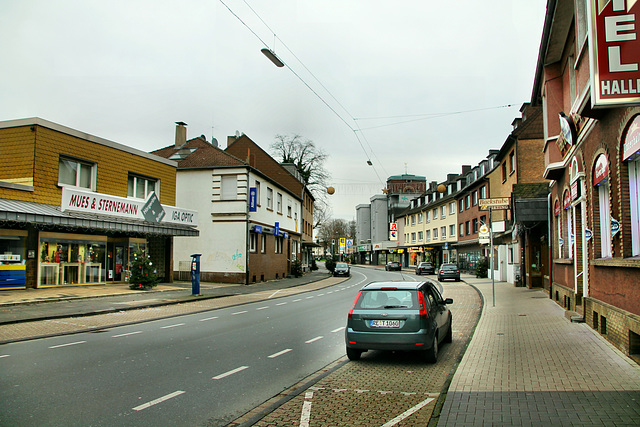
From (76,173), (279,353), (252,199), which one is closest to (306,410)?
(279,353)

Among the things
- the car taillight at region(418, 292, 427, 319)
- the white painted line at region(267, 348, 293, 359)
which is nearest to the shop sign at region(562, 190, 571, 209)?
the car taillight at region(418, 292, 427, 319)

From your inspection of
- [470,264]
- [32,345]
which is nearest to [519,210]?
[32,345]

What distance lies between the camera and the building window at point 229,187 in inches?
1174

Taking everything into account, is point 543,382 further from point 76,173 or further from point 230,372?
point 76,173

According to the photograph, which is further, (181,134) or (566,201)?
(181,134)

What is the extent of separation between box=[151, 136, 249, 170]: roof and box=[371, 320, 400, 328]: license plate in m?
22.6

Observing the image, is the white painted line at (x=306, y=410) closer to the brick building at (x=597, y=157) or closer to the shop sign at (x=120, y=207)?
the brick building at (x=597, y=157)

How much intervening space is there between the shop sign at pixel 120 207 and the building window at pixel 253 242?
4785mm

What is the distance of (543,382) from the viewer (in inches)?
251

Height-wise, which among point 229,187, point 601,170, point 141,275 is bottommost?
point 141,275

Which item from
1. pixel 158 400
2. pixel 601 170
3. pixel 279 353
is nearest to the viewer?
pixel 158 400

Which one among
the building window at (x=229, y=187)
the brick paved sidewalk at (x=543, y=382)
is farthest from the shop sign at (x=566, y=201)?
the building window at (x=229, y=187)

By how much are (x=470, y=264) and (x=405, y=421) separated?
46.5m

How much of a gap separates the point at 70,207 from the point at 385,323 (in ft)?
48.5
